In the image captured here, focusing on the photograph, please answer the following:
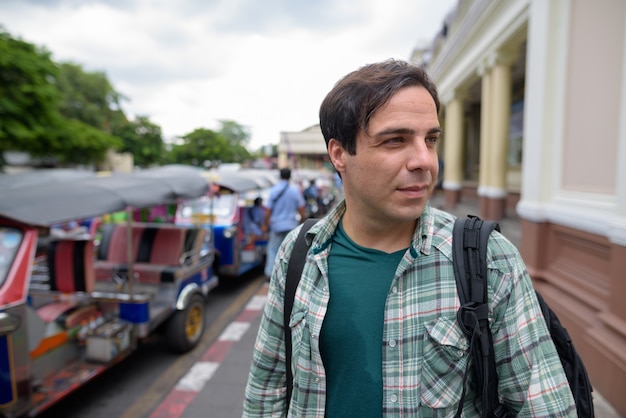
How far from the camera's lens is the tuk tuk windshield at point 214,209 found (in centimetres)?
759

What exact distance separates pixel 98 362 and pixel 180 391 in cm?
79

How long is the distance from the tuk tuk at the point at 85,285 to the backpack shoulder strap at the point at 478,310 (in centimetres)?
295

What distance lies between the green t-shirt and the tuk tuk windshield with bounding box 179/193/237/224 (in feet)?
21.2

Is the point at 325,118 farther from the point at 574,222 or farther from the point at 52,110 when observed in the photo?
the point at 52,110

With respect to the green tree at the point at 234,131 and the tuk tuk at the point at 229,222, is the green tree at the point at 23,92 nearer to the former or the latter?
the tuk tuk at the point at 229,222

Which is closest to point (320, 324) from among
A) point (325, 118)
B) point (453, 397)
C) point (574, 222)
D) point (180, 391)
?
point (453, 397)

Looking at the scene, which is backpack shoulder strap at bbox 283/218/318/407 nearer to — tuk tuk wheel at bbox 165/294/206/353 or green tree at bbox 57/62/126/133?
tuk tuk wheel at bbox 165/294/206/353

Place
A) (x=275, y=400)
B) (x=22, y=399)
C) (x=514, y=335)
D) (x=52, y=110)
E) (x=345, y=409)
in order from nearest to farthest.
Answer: (x=514, y=335) → (x=345, y=409) → (x=275, y=400) → (x=22, y=399) → (x=52, y=110)

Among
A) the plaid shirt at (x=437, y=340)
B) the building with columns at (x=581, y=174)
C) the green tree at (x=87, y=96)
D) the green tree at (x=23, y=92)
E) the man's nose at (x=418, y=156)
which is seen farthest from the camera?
the green tree at (x=87, y=96)

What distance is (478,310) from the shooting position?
107cm

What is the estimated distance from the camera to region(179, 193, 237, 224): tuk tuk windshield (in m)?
7.59

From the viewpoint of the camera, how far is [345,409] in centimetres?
121

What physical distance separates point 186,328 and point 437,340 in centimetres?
428

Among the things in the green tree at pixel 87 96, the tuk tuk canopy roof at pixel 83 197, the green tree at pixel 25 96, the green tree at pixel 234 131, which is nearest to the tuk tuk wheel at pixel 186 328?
the tuk tuk canopy roof at pixel 83 197
